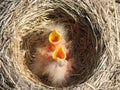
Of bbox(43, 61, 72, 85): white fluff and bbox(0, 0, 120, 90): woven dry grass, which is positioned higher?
bbox(0, 0, 120, 90): woven dry grass

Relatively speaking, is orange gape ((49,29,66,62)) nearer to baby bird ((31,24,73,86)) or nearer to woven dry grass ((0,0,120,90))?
baby bird ((31,24,73,86))

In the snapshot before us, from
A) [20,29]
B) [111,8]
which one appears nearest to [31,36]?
[20,29]

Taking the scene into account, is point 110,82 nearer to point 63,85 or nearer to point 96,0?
point 63,85

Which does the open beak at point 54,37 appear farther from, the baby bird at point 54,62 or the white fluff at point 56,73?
the white fluff at point 56,73

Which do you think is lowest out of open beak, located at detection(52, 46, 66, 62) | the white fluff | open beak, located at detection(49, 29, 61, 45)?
the white fluff

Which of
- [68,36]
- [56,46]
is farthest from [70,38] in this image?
[56,46]

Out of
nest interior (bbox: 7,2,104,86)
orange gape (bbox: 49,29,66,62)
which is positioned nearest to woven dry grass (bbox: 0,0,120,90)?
nest interior (bbox: 7,2,104,86)
